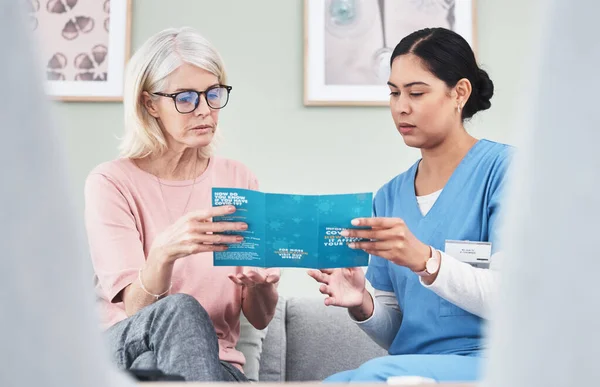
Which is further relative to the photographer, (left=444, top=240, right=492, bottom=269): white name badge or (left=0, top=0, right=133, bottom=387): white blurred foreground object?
(left=444, top=240, right=492, bottom=269): white name badge

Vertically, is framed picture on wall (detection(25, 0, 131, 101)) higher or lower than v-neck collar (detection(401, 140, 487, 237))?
higher

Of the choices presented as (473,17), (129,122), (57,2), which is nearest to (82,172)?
(57,2)

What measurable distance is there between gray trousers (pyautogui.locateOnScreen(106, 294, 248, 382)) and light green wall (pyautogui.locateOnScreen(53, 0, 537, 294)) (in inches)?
60.7

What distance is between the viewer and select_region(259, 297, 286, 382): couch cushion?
2.29 m

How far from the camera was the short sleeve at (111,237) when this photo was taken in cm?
182

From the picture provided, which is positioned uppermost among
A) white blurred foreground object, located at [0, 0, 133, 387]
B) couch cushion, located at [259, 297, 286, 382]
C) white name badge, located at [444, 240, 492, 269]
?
white blurred foreground object, located at [0, 0, 133, 387]

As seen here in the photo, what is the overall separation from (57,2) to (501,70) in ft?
6.37

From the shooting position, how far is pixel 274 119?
3002 millimetres

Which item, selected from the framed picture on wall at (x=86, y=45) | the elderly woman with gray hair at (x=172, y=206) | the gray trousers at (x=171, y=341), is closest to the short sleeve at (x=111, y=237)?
the elderly woman with gray hair at (x=172, y=206)

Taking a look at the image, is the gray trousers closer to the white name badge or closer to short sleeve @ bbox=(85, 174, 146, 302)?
short sleeve @ bbox=(85, 174, 146, 302)

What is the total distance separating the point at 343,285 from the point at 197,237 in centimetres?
41

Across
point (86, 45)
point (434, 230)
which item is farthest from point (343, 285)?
point (86, 45)

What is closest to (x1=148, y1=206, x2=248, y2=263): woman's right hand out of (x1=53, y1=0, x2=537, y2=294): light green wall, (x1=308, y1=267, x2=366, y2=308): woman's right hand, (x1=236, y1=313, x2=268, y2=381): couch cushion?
(x1=308, y1=267, x2=366, y2=308): woman's right hand

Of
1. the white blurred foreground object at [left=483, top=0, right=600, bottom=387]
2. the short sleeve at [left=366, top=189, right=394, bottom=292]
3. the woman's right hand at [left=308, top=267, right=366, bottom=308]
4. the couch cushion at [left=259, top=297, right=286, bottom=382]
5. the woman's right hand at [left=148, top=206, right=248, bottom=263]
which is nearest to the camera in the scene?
the white blurred foreground object at [left=483, top=0, right=600, bottom=387]
